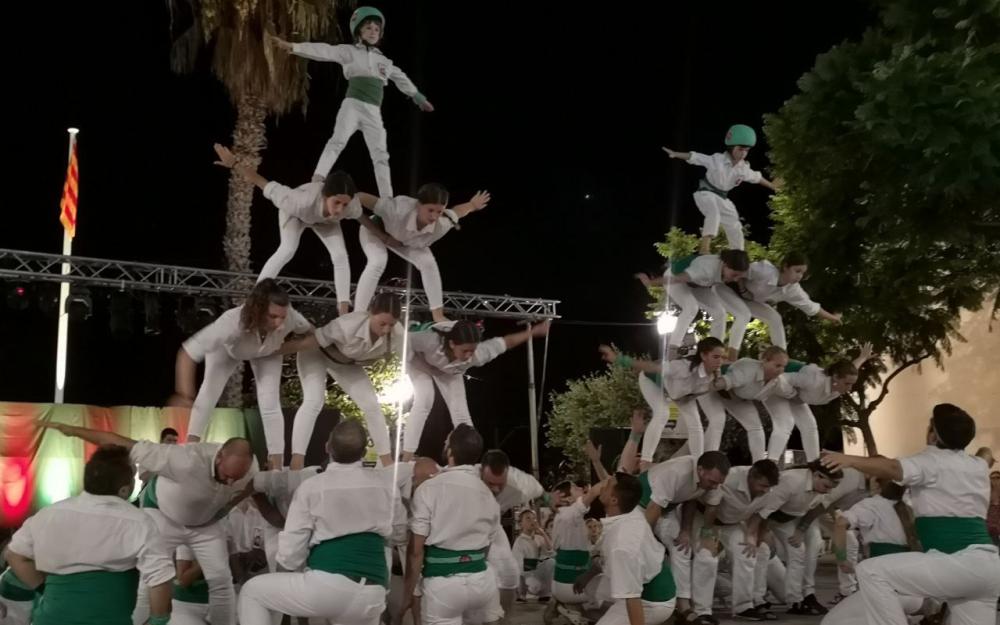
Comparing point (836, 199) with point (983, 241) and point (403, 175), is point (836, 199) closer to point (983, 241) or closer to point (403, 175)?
point (983, 241)

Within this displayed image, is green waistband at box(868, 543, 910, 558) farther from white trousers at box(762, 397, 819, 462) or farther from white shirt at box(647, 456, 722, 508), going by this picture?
white trousers at box(762, 397, 819, 462)

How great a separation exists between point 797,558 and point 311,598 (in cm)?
576

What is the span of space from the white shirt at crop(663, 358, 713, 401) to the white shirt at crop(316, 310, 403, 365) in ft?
9.32

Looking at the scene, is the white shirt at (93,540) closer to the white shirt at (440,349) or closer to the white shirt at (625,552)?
the white shirt at (625,552)

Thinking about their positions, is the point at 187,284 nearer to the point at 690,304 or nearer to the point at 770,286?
the point at 690,304

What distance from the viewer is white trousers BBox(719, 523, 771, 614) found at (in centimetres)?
922

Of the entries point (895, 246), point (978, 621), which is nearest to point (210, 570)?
point (978, 621)

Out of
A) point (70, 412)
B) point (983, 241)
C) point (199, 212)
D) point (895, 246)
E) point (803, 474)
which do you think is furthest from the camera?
point (199, 212)

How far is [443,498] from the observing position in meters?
6.31

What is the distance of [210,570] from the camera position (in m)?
6.77

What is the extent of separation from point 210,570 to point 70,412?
9161mm

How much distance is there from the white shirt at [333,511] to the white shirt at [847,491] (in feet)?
18.5

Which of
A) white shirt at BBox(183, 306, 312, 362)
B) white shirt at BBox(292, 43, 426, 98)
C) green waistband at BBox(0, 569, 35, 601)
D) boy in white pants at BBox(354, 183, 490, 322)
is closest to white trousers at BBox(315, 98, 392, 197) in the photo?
white shirt at BBox(292, 43, 426, 98)

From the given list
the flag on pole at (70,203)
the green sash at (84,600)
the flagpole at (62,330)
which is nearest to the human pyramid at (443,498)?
the green sash at (84,600)
